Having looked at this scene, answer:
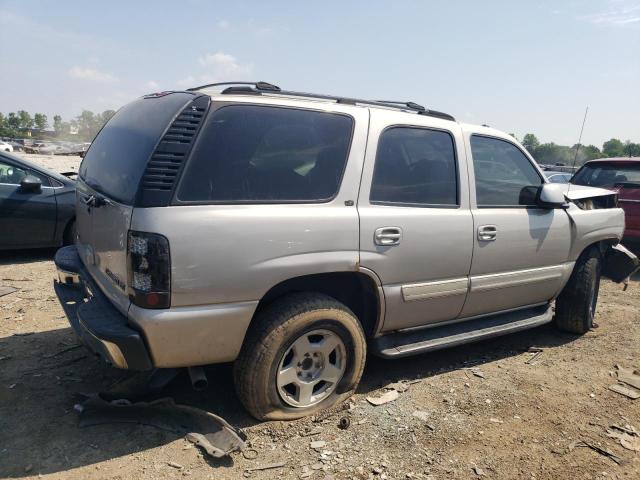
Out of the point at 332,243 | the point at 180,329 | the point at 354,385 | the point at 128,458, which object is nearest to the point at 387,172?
the point at 332,243

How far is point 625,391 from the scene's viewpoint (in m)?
3.67

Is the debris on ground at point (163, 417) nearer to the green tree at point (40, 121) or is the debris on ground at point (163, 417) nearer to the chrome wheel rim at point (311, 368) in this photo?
the chrome wheel rim at point (311, 368)

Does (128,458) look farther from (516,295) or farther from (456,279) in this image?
(516,295)

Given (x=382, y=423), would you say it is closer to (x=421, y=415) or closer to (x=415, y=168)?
(x=421, y=415)

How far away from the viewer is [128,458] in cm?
260

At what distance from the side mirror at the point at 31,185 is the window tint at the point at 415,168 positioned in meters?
4.96

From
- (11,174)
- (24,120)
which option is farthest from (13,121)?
(11,174)

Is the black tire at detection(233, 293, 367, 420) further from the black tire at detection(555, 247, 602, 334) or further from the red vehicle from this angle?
the red vehicle

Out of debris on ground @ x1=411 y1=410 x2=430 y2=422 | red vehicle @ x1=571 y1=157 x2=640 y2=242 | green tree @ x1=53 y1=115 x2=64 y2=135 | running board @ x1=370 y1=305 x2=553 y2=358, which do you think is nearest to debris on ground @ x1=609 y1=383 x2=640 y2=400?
running board @ x1=370 y1=305 x2=553 y2=358

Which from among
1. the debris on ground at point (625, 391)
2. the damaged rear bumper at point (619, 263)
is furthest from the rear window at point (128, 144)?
the damaged rear bumper at point (619, 263)

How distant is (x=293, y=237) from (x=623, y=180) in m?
7.08

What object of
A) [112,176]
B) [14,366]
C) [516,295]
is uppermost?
[112,176]

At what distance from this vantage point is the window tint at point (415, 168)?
3.18m

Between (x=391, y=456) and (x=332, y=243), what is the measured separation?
1.25 meters
